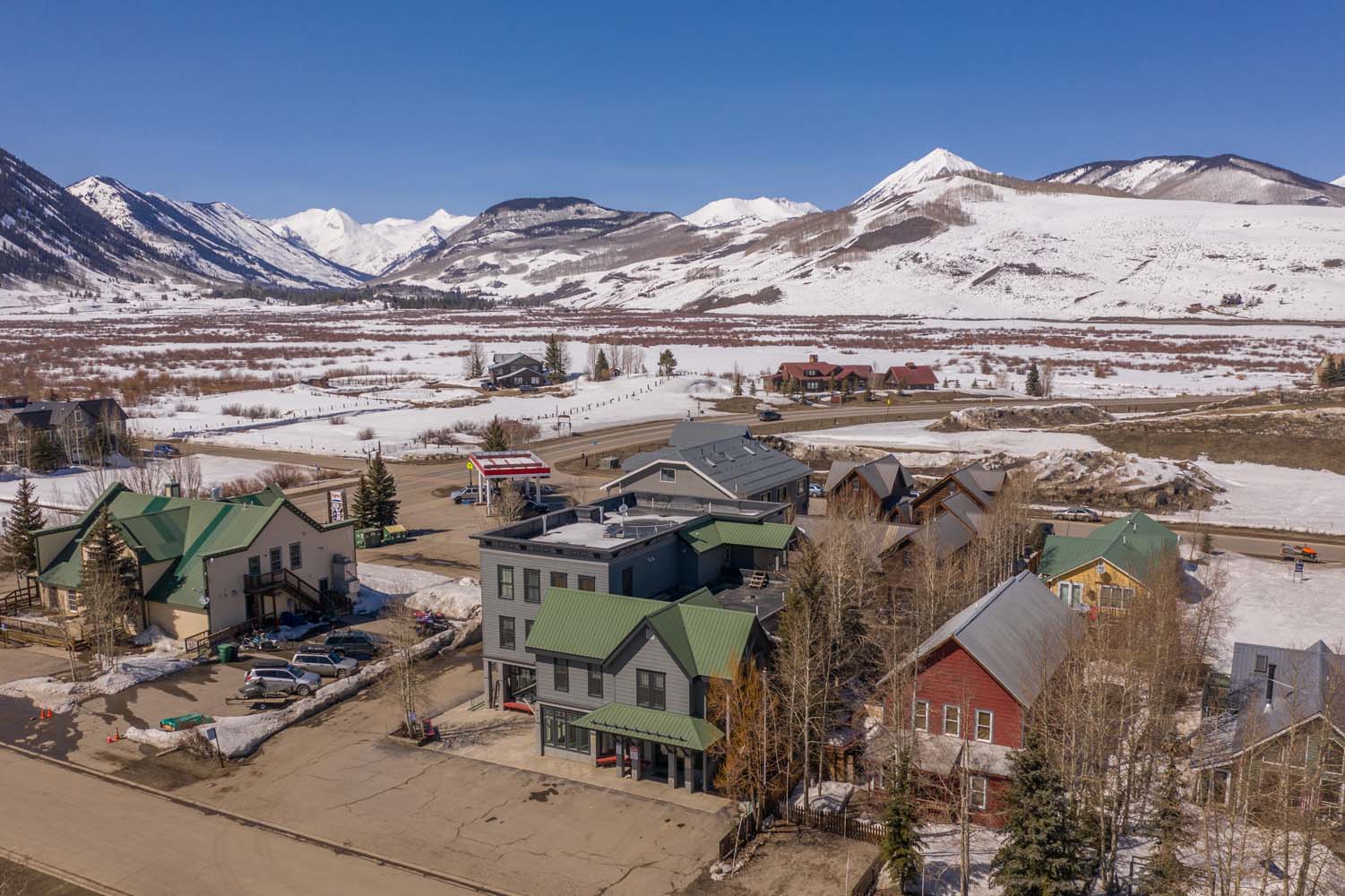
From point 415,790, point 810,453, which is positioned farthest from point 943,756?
point 810,453

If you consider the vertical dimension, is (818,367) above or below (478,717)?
above

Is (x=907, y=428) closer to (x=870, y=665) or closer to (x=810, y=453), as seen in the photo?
(x=810, y=453)

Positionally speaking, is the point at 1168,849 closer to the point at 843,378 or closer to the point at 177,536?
the point at 177,536

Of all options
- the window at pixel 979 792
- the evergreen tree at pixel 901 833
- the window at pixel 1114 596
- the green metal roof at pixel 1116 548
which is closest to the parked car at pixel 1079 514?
the green metal roof at pixel 1116 548

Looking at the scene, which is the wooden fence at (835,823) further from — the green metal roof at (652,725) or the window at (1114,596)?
the window at (1114,596)

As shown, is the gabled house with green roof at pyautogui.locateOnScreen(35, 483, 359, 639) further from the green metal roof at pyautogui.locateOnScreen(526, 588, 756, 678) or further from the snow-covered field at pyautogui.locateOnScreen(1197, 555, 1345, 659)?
the snow-covered field at pyautogui.locateOnScreen(1197, 555, 1345, 659)

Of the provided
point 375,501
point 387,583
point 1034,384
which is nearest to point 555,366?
point 1034,384

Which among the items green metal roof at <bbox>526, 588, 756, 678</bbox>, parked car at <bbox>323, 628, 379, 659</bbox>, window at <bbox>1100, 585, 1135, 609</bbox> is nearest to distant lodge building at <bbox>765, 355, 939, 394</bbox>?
window at <bbox>1100, 585, 1135, 609</bbox>
